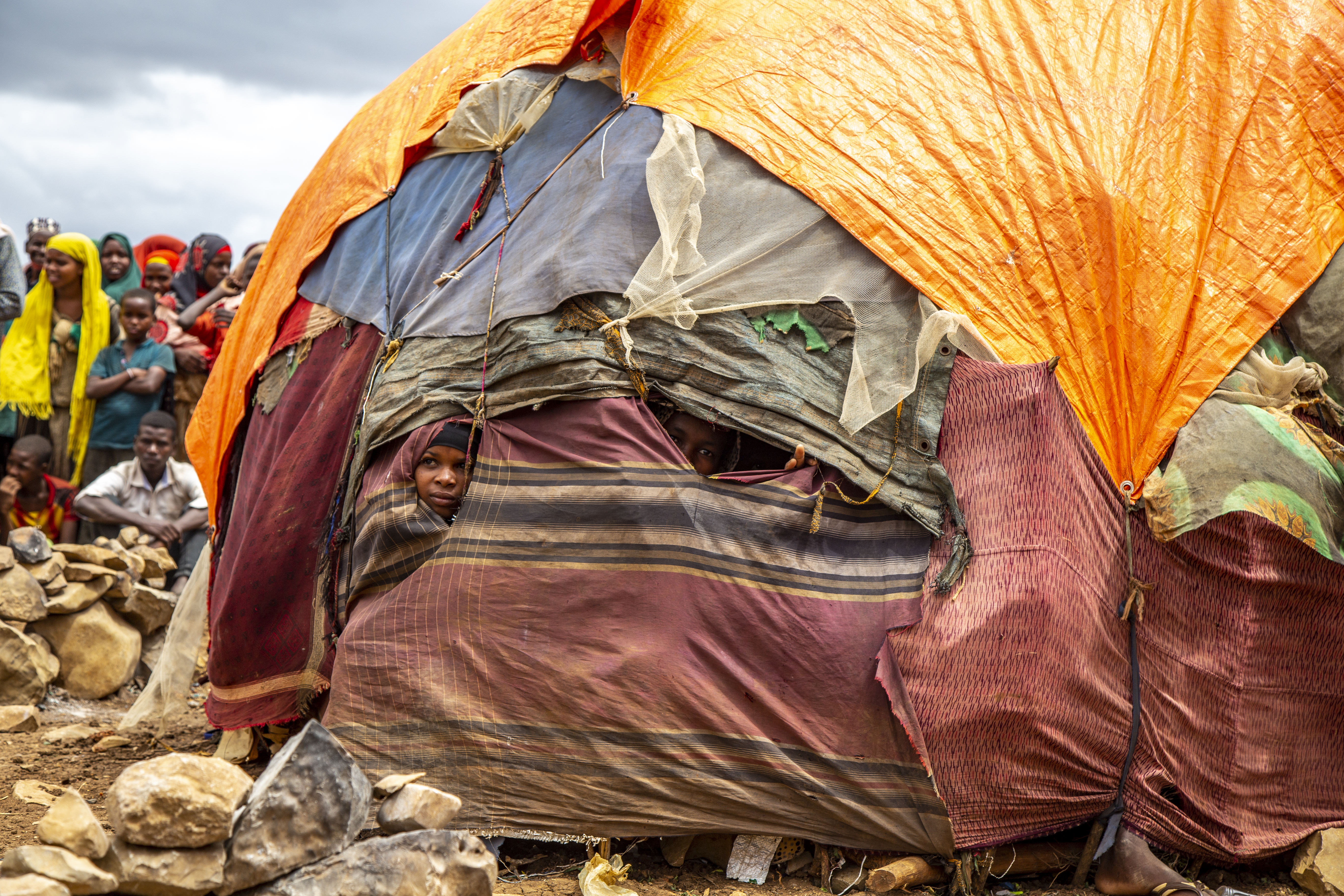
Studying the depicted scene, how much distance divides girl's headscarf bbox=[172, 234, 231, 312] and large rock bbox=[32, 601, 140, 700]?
3859mm

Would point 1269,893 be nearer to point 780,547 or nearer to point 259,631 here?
point 780,547

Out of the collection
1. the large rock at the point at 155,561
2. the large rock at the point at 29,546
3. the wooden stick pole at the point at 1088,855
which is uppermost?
the large rock at the point at 29,546

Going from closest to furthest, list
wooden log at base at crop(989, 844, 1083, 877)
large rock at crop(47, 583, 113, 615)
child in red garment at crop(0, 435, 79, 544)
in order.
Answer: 1. wooden log at base at crop(989, 844, 1083, 877)
2. large rock at crop(47, 583, 113, 615)
3. child in red garment at crop(0, 435, 79, 544)

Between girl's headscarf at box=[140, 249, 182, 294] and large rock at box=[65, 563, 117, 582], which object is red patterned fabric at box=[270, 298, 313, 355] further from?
girl's headscarf at box=[140, 249, 182, 294]

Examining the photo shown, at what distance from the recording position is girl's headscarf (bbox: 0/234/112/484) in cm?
773

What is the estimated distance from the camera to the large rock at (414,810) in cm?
265

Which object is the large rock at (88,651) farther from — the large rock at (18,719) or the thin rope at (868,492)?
the thin rope at (868,492)

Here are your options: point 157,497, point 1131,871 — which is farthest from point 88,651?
point 1131,871

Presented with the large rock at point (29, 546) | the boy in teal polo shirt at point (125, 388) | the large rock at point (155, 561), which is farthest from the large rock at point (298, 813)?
the boy in teal polo shirt at point (125, 388)

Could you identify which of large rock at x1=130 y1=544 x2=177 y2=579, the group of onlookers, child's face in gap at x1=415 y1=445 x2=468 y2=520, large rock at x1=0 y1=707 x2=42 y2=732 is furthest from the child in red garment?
child's face in gap at x1=415 y1=445 x2=468 y2=520

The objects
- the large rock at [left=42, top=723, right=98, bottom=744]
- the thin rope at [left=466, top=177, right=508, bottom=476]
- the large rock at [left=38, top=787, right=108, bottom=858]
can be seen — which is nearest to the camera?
the large rock at [left=38, top=787, right=108, bottom=858]

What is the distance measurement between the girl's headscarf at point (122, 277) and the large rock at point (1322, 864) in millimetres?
8382

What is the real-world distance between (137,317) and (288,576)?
446 cm

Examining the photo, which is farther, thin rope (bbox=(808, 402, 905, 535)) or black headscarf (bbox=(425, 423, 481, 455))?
black headscarf (bbox=(425, 423, 481, 455))
